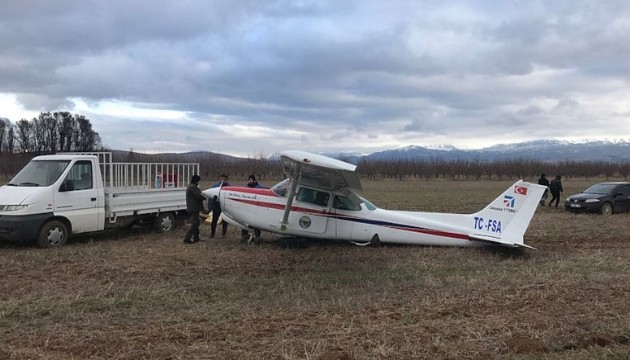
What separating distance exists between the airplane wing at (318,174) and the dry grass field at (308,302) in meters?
1.62

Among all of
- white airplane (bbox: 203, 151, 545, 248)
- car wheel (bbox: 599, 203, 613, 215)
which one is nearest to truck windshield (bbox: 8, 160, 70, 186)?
white airplane (bbox: 203, 151, 545, 248)

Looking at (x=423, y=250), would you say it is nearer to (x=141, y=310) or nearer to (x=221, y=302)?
(x=221, y=302)

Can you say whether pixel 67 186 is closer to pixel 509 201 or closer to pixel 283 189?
pixel 283 189

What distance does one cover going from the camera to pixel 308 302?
7578 mm

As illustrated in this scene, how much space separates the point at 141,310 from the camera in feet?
23.0

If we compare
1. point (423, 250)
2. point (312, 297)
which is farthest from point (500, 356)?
point (423, 250)

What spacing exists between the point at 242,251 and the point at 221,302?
182 inches

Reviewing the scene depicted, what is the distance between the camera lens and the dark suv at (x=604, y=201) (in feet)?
73.6

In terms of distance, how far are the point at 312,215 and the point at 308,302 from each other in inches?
208

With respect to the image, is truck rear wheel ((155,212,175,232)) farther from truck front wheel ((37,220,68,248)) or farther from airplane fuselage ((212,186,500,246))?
airplane fuselage ((212,186,500,246))

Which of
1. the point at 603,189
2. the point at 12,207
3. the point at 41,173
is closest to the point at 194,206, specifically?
the point at 41,173

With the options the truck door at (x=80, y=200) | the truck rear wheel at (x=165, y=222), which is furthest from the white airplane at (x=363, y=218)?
the truck door at (x=80, y=200)

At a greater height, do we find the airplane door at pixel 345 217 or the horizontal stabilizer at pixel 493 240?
the airplane door at pixel 345 217

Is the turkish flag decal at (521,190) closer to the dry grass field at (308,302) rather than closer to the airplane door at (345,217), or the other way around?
the dry grass field at (308,302)
